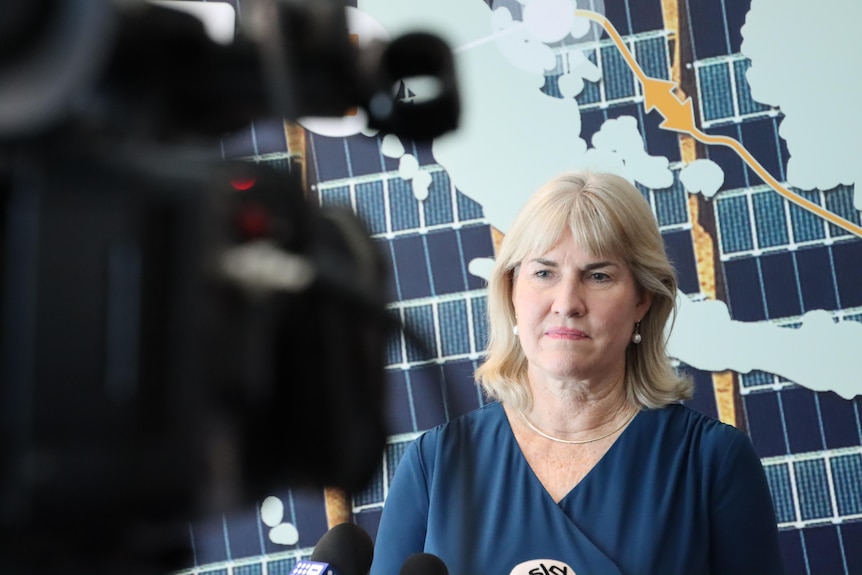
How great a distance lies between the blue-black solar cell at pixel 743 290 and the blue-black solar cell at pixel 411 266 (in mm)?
719

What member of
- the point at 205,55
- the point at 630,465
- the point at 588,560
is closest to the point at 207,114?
the point at 205,55

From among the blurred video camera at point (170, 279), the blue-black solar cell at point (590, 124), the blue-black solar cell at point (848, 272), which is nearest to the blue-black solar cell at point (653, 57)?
the blue-black solar cell at point (590, 124)

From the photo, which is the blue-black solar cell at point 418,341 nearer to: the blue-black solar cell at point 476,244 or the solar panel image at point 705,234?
the solar panel image at point 705,234

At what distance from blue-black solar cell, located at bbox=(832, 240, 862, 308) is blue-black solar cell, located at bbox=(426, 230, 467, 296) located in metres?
0.88

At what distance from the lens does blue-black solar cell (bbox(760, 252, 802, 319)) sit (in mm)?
2340

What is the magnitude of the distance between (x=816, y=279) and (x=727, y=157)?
1.17ft

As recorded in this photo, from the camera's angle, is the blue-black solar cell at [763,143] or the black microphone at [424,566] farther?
the blue-black solar cell at [763,143]

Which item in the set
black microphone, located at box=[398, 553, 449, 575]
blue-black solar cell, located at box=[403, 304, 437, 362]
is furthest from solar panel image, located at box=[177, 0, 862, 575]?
blue-black solar cell, located at box=[403, 304, 437, 362]

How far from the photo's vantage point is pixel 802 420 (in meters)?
2.34

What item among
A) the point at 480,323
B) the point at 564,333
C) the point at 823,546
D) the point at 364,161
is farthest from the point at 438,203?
the point at 823,546

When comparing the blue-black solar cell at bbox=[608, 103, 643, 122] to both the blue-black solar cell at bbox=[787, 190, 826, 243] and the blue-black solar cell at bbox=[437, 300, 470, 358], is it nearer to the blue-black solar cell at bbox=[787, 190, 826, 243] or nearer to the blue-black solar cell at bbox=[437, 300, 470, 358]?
the blue-black solar cell at bbox=[787, 190, 826, 243]

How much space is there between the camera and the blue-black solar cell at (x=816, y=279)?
7.66 feet

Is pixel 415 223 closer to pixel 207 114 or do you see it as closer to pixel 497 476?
pixel 497 476

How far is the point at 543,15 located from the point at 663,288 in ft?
3.13
